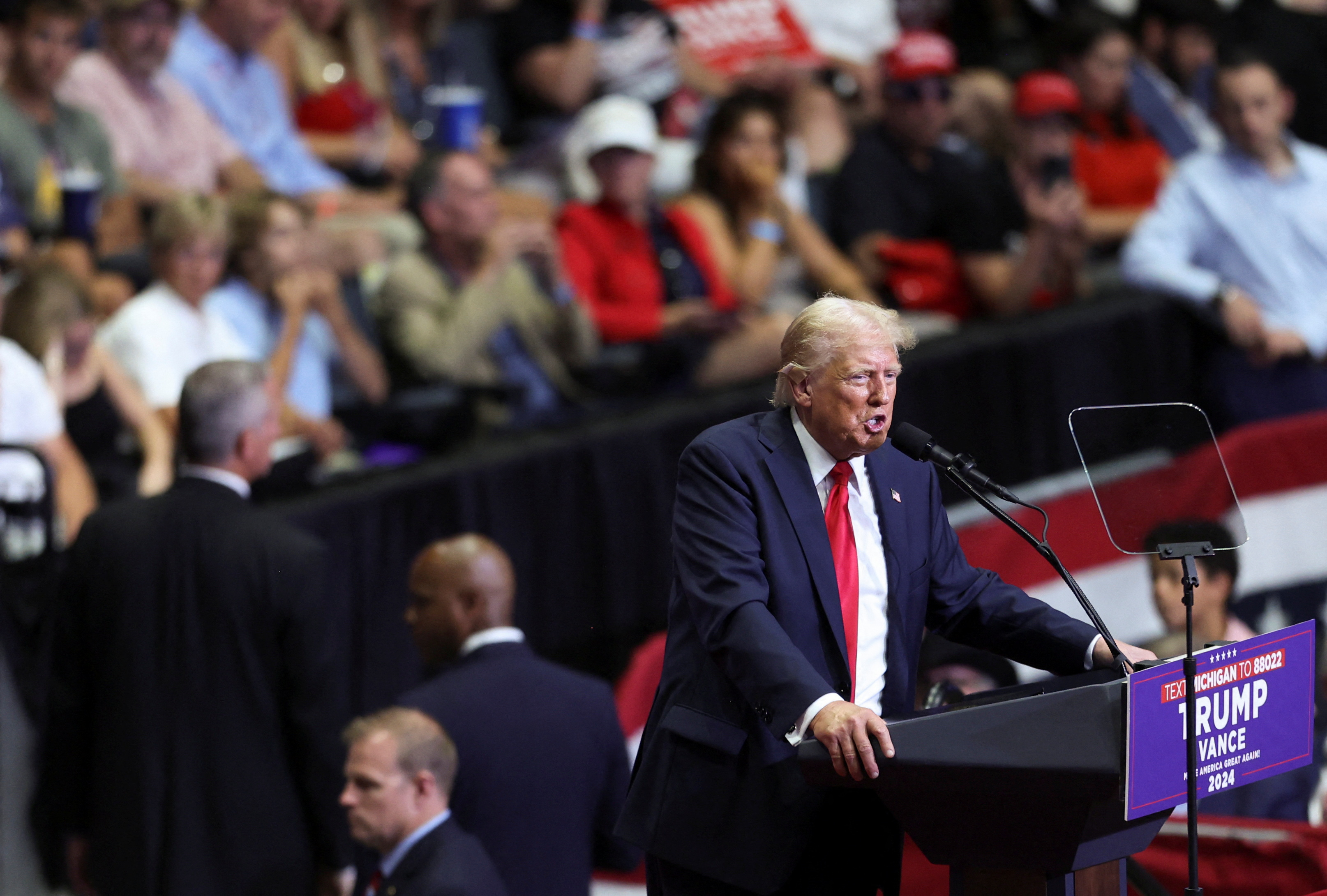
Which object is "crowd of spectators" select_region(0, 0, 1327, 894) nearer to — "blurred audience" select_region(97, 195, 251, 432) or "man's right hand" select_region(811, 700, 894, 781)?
"blurred audience" select_region(97, 195, 251, 432)

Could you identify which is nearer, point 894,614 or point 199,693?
point 894,614

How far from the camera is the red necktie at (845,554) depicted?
8.86 feet

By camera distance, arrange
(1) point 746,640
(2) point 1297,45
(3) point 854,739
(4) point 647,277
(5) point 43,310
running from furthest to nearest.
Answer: (2) point 1297,45 → (4) point 647,277 → (5) point 43,310 → (1) point 746,640 → (3) point 854,739

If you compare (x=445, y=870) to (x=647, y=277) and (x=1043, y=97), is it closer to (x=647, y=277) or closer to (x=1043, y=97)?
(x=647, y=277)

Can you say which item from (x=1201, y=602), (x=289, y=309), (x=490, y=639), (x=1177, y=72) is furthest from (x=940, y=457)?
(x=1177, y=72)

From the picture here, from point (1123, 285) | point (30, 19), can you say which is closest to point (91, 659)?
point (30, 19)

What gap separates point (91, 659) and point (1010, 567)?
2.45 m

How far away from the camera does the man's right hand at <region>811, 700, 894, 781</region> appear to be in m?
2.37

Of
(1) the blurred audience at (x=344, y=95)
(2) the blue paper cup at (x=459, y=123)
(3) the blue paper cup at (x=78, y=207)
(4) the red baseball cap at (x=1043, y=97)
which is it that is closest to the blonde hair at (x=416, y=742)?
(3) the blue paper cup at (x=78, y=207)

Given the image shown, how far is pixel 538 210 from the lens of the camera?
704 cm

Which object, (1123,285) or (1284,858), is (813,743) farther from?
(1123,285)

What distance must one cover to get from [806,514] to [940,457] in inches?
8.2

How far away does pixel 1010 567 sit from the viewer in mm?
5105

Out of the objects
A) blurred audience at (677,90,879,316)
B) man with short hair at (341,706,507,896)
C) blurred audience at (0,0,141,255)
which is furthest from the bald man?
blurred audience at (677,90,879,316)
